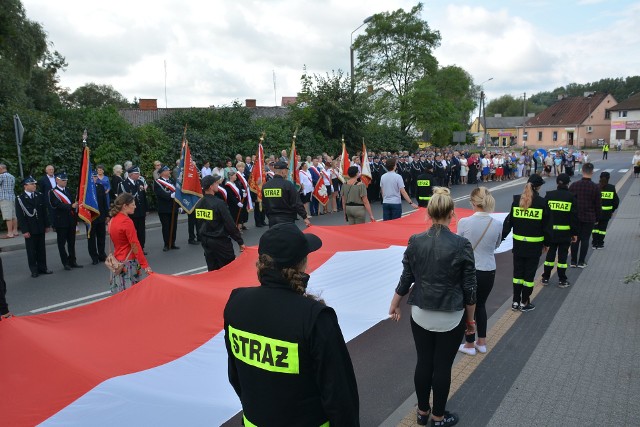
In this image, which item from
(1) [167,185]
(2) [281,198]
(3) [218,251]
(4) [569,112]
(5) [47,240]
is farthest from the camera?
(4) [569,112]

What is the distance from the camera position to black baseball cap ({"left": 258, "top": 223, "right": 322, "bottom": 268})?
2.38 meters

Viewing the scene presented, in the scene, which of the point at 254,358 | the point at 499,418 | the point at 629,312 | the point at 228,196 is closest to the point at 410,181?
the point at 228,196

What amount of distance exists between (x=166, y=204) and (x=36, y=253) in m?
3.27

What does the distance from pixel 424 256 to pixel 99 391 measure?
8.91 feet

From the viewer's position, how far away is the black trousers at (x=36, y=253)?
10062mm

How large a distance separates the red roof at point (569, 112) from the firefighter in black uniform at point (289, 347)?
309 ft

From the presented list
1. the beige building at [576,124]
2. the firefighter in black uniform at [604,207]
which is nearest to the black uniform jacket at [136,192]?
the firefighter in black uniform at [604,207]

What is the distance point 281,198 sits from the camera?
909 cm

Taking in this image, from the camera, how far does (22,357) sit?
4113 mm

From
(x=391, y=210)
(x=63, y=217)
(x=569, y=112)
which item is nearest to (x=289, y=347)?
(x=391, y=210)

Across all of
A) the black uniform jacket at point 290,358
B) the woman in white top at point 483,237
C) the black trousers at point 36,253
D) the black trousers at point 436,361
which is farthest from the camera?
the black trousers at point 36,253

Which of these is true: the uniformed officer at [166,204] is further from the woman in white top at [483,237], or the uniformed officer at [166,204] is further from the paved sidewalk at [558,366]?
the woman in white top at [483,237]

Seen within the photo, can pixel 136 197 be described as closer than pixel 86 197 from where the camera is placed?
No

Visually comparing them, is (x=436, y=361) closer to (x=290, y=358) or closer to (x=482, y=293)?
(x=482, y=293)
